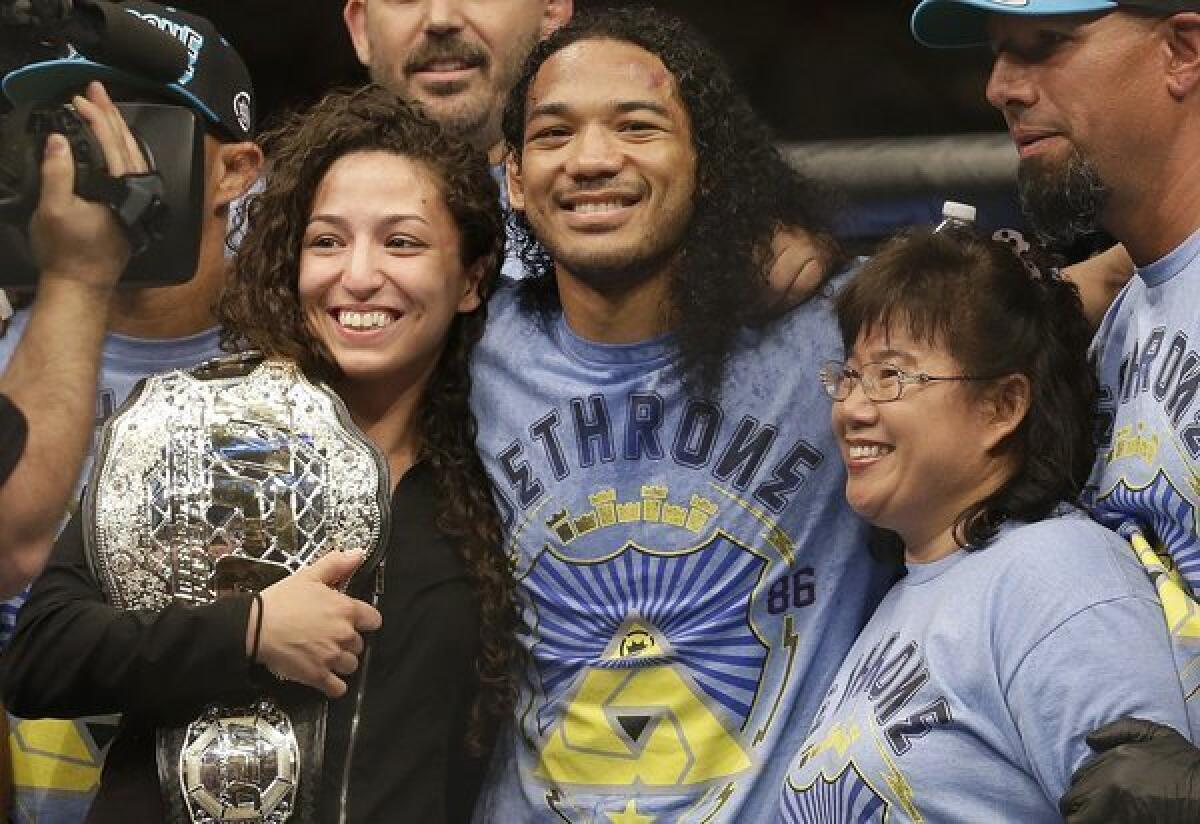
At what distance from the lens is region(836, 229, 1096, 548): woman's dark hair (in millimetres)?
2096

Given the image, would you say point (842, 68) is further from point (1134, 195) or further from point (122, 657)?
point (122, 657)

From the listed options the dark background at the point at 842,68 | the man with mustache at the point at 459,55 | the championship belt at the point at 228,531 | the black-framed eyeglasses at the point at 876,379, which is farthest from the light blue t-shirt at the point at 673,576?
the dark background at the point at 842,68

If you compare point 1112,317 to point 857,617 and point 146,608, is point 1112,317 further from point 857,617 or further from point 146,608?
point 146,608

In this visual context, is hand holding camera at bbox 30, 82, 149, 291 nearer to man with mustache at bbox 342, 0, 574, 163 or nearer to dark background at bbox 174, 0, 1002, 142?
man with mustache at bbox 342, 0, 574, 163

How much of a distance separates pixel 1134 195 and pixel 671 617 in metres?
0.65

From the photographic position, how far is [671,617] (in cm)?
222

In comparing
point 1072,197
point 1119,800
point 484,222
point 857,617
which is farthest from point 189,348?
point 1119,800

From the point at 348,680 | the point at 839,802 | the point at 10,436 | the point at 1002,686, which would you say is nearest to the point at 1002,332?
the point at 1002,686

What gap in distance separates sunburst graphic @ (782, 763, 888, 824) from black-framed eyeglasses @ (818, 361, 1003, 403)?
1.24 ft

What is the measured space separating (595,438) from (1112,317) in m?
0.57

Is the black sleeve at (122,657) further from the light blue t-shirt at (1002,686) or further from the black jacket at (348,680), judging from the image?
the light blue t-shirt at (1002,686)

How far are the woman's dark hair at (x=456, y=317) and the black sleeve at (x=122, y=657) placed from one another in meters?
0.31

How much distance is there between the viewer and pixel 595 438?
229 centimetres

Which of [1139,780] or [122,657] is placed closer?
[1139,780]
